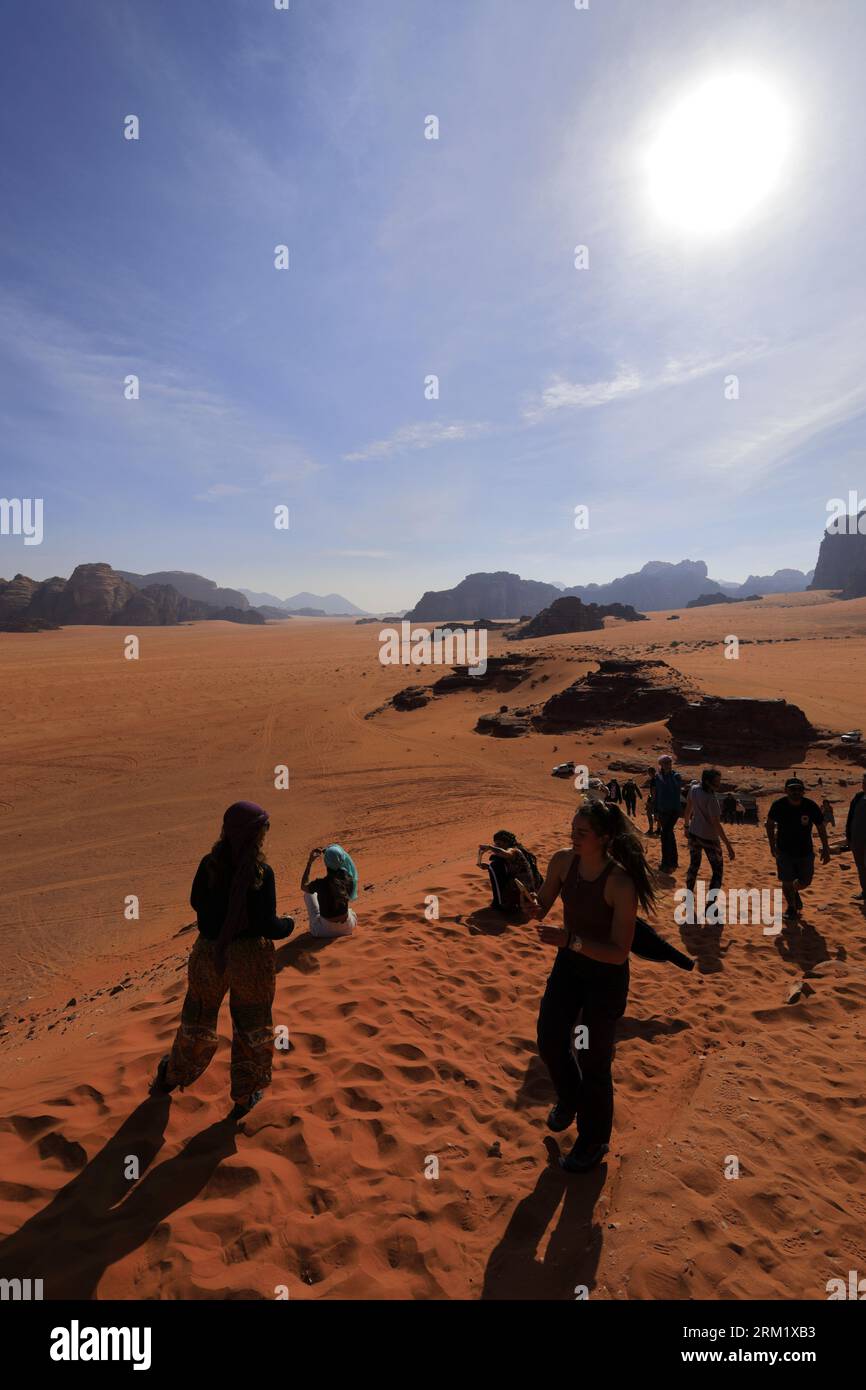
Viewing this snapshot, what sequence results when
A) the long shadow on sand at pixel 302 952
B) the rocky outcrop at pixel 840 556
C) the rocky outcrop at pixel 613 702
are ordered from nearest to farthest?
the long shadow on sand at pixel 302 952, the rocky outcrop at pixel 613 702, the rocky outcrop at pixel 840 556

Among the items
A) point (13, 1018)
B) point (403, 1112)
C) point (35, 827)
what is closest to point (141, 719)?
point (35, 827)

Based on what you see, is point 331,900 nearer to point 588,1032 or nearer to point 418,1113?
point 418,1113

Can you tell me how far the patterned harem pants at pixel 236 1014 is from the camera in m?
3.75

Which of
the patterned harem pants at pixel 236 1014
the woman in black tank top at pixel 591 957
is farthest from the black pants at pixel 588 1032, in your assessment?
the patterned harem pants at pixel 236 1014

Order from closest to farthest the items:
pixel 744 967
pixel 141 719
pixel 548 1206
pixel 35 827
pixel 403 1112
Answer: pixel 548 1206, pixel 403 1112, pixel 744 967, pixel 35 827, pixel 141 719

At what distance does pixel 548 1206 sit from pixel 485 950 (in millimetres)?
3286

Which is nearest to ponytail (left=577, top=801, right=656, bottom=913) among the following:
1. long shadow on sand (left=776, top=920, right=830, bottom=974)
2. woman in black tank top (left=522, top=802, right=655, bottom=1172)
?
woman in black tank top (left=522, top=802, right=655, bottom=1172)

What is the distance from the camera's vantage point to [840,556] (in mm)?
136250

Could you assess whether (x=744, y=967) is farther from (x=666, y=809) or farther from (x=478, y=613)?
(x=478, y=613)

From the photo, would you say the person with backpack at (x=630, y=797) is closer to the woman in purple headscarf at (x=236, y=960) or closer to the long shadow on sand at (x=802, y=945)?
the long shadow on sand at (x=802, y=945)

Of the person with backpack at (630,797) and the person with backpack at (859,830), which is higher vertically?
the person with backpack at (859,830)

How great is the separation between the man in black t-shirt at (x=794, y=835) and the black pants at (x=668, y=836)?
177 centimetres

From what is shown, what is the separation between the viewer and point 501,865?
7730 millimetres

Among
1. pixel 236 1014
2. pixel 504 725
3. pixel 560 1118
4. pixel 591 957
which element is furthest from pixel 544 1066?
pixel 504 725
